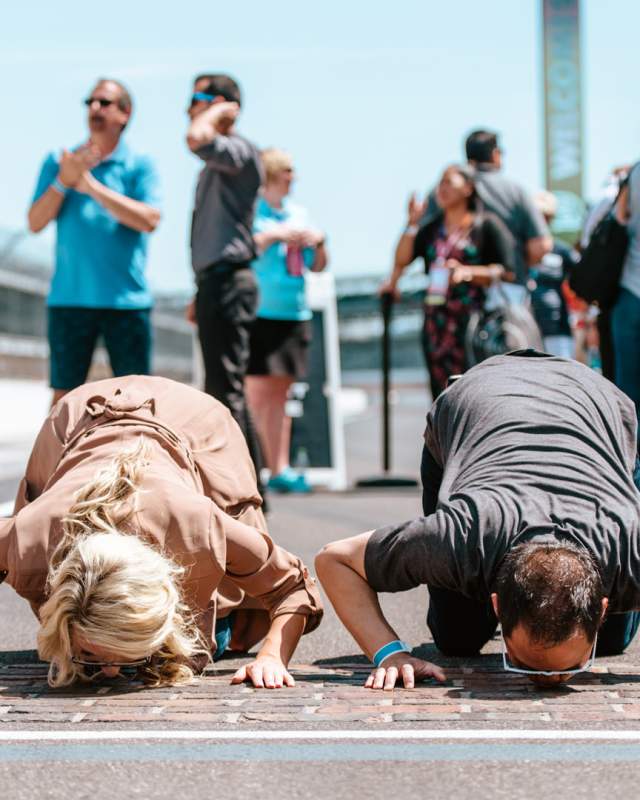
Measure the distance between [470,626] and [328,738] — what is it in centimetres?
119

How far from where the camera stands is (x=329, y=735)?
139 inches

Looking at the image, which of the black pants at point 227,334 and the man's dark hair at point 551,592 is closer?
the man's dark hair at point 551,592

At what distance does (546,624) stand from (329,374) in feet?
25.7

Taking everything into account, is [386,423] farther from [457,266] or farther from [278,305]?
[457,266]

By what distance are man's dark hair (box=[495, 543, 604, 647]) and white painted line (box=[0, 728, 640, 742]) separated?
1.01 ft

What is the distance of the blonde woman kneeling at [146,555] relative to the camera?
3.85 m

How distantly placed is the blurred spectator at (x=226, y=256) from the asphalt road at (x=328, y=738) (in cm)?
332

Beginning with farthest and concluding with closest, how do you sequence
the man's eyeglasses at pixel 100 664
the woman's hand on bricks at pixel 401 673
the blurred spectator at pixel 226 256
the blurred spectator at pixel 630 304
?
the blurred spectator at pixel 226 256 → the blurred spectator at pixel 630 304 → the woman's hand on bricks at pixel 401 673 → the man's eyeglasses at pixel 100 664

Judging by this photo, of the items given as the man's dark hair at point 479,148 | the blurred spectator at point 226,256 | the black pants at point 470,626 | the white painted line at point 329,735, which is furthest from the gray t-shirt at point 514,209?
the white painted line at point 329,735

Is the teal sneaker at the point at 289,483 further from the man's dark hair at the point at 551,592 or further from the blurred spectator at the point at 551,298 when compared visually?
the man's dark hair at the point at 551,592

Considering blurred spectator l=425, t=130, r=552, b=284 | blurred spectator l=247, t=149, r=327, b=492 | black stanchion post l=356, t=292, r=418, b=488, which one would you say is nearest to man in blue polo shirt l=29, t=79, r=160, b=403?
blurred spectator l=247, t=149, r=327, b=492

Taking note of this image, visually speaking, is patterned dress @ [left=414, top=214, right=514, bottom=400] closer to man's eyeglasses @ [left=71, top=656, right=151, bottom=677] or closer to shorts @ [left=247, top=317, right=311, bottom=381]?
shorts @ [left=247, top=317, right=311, bottom=381]

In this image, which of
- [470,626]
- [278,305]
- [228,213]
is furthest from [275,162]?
[470,626]

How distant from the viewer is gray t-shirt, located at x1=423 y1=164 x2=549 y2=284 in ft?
29.7
